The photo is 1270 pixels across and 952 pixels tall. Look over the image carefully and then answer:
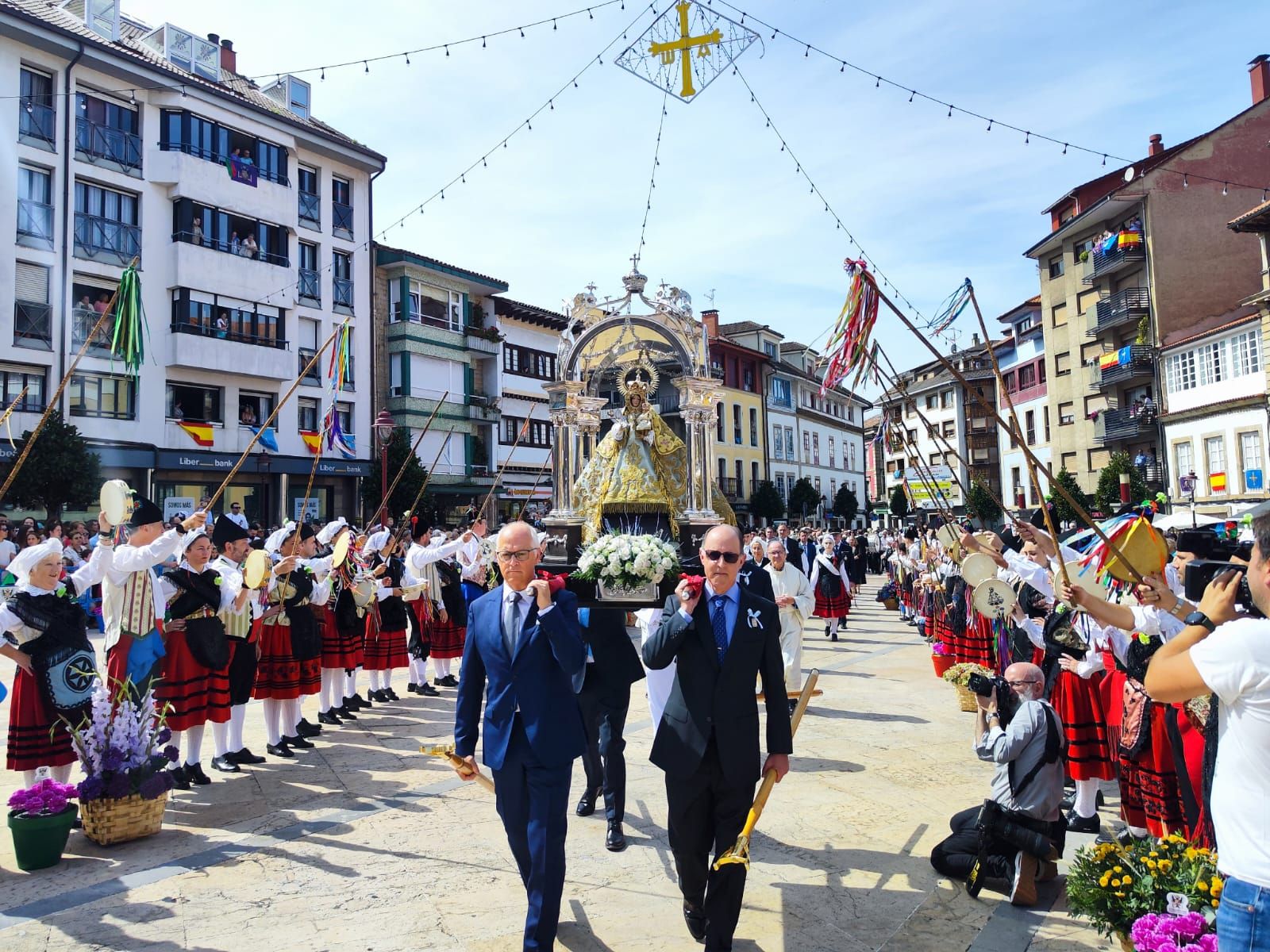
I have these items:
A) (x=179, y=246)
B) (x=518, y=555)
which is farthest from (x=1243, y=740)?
(x=179, y=246)

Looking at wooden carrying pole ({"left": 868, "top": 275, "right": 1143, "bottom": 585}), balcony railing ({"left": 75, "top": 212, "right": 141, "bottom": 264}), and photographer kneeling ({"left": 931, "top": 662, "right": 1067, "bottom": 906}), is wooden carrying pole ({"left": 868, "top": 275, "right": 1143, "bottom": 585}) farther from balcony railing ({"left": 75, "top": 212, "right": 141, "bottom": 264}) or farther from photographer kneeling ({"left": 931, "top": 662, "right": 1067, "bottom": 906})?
balcony railing ({"left": 75, "top": 212, "right": 141, "bottom": 264})

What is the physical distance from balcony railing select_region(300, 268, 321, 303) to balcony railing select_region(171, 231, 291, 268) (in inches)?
41.9

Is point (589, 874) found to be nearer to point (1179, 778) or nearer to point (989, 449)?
point (1179, 778)

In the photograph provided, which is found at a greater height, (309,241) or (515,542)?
(309,241)

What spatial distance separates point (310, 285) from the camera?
1344 inches

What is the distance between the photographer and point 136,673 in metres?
7.16

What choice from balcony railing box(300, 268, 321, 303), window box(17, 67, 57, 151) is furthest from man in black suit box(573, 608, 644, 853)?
balcony railing box(300, 268, 321, 303)

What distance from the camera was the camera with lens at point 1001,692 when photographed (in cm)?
615

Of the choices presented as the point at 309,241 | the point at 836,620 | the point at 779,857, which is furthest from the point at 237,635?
the point at 309,241

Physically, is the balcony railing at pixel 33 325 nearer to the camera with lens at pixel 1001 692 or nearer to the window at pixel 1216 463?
the camera with lens at pixel 1001 692

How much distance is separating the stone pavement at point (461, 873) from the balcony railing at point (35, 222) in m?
23.5

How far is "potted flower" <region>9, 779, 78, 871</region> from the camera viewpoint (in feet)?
18.9

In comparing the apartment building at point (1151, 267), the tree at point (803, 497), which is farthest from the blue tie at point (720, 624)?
the tree at point (803, 497)

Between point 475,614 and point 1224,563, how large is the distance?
12.4 ft
